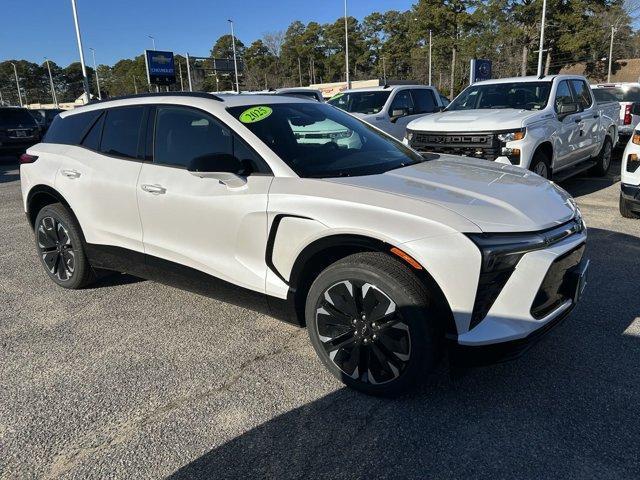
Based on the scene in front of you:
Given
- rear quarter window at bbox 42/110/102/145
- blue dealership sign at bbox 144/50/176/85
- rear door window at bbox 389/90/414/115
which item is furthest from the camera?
blue dealership sign at bbox 144/50/176/85

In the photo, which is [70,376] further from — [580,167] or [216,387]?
[580,167]

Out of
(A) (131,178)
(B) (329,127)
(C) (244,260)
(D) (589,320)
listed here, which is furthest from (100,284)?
(D) (589,320)

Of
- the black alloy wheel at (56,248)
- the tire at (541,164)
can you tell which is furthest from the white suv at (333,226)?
the tire at (541,164)

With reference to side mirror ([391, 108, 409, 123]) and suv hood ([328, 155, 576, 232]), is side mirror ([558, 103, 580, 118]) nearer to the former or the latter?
→ side mirror ([391, 108, 409, 123])

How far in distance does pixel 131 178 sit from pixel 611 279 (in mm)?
4046

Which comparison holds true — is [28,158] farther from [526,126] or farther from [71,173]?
[526,126]

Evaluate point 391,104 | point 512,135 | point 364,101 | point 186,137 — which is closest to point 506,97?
point 512,135

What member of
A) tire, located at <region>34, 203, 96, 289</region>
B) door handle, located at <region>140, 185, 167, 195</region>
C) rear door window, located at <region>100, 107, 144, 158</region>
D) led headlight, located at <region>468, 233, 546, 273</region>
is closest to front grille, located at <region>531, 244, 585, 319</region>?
led headlight, located at <region>468, 233, 546, 273</region>

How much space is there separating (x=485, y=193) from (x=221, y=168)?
1537mm

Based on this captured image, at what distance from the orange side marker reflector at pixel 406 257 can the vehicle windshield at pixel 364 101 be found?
9218 mm

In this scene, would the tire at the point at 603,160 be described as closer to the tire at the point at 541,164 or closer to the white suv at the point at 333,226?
the tire at the point at 541,164

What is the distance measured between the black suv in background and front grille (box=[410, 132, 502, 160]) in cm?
1383

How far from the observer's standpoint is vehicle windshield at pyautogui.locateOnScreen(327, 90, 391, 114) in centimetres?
1141

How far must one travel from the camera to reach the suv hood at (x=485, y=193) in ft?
8.46
